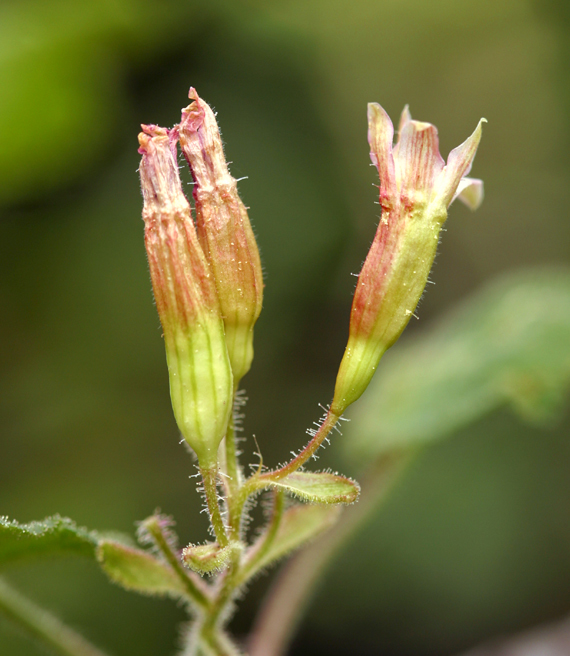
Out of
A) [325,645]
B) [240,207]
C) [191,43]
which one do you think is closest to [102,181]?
[191,43]

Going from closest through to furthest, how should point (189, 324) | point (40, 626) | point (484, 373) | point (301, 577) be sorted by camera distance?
point (189, 324), point (40, 626), point (301, 577), point (484, 373)

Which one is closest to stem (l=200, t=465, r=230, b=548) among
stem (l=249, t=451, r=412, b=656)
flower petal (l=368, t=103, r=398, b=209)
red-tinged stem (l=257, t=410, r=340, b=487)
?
red-tinged stem (l=257, t=410, r=340, b=487)

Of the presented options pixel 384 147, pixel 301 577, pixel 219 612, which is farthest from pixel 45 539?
pixel 301 577

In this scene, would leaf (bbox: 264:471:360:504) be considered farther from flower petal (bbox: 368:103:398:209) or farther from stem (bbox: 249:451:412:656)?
stem (bbox: 249:451:412:656)

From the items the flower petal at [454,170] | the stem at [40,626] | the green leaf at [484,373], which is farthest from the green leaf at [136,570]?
the green leaf at [484,373]

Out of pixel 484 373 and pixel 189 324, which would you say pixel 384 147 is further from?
pixel 484 373
